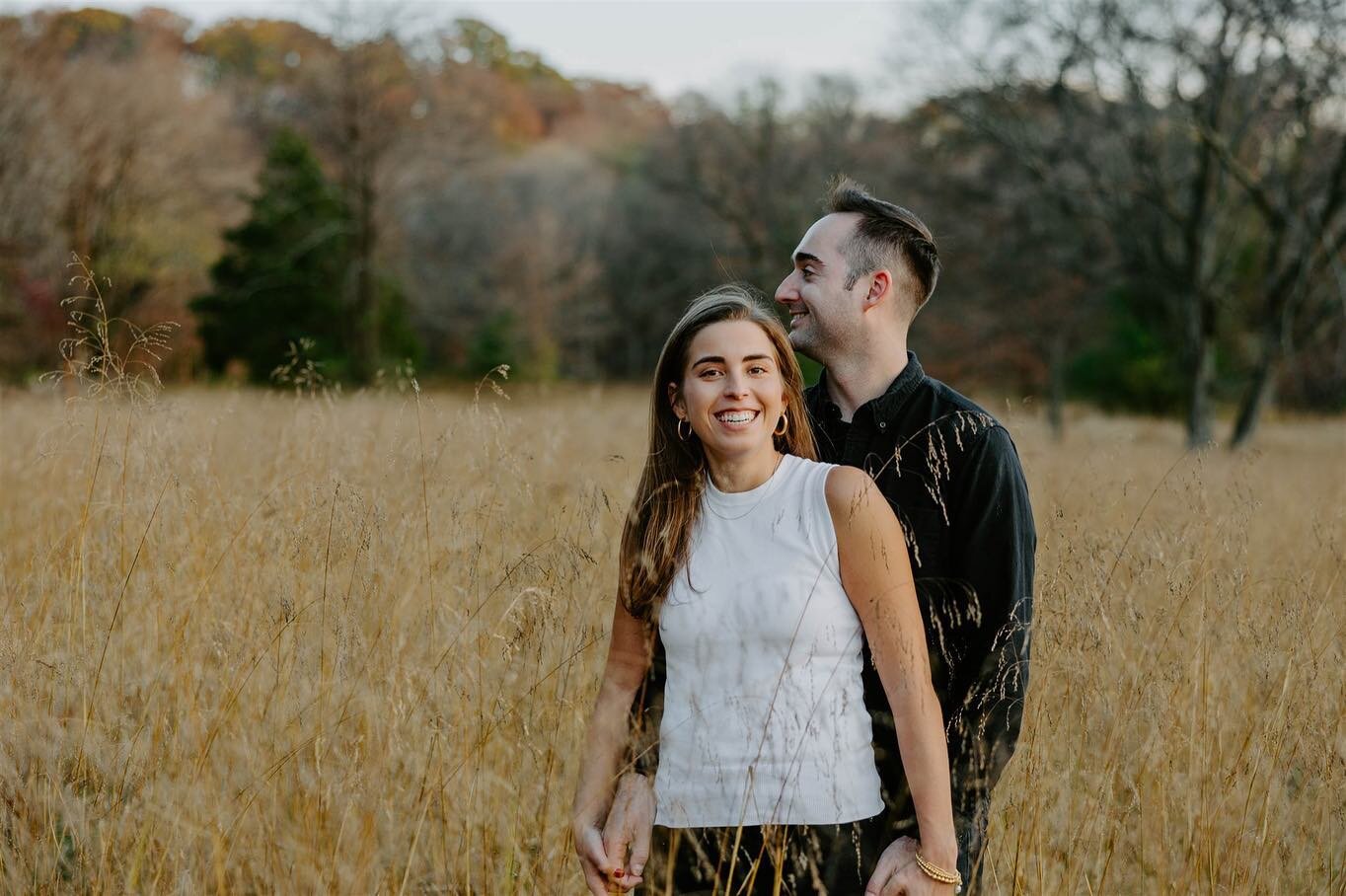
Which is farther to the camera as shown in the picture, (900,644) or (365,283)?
(365,283)

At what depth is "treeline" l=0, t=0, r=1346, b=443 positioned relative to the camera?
13930mm

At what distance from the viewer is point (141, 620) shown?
296cm

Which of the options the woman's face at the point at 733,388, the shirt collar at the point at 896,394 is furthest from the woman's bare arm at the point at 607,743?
the shirt collar at the point at 896,394

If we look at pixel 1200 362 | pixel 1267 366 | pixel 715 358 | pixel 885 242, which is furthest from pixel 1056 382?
pixel 715 358

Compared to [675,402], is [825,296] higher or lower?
higher

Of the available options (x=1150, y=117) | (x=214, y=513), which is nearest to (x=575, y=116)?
(x=1150, y=117)

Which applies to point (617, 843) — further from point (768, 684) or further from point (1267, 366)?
point (1267, 366)

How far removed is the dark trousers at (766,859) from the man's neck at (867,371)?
34.5 inches

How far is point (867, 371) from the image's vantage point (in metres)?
2.28

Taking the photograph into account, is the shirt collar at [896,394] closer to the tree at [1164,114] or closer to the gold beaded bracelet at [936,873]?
the gold beaded bracelet at [936,873]

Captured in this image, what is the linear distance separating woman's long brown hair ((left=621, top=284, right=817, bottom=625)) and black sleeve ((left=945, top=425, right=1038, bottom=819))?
1.11 ft

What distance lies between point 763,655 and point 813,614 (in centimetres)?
12

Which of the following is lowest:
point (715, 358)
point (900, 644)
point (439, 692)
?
point (439, 692)

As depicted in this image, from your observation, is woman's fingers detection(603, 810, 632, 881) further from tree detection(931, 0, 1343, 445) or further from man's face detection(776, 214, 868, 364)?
tree detection(931, 0, 1343, 445)
